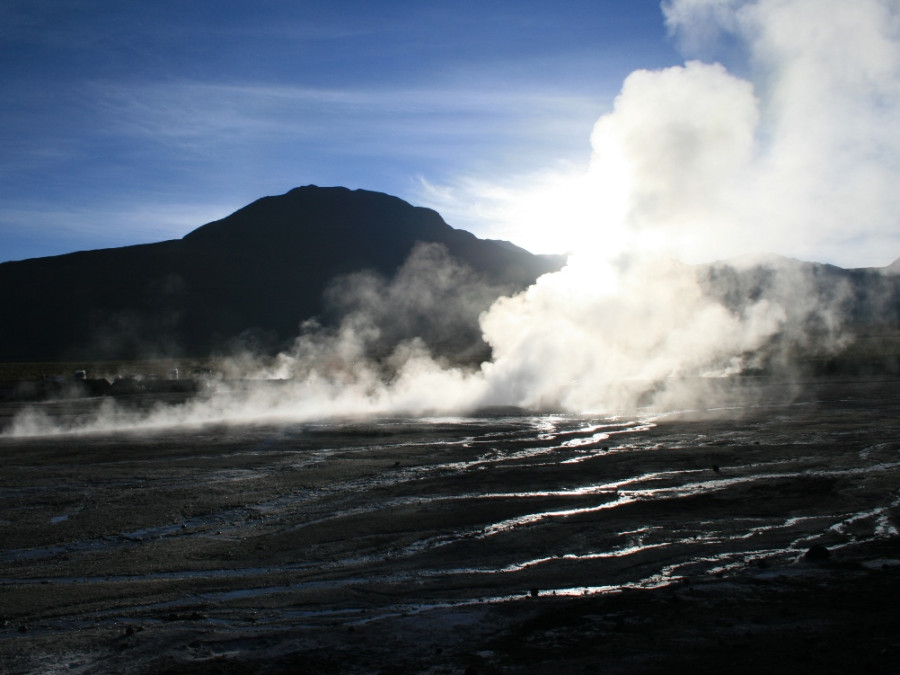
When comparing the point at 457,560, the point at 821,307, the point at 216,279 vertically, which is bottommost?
the point at 457,560

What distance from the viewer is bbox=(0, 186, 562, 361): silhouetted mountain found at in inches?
4818

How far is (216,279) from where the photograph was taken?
146m

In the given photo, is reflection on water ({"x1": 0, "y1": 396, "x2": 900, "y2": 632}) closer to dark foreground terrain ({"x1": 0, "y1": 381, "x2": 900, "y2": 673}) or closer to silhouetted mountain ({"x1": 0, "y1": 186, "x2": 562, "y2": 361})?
dark foreground terrain ({"x1": 0, "y1": 381, "x2": 900, "y2": 673})

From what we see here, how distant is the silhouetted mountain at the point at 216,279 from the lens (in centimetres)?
12238

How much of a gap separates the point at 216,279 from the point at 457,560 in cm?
14360

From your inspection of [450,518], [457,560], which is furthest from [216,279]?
[457,560]

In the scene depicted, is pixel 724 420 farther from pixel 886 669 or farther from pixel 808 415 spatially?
pixel 886 669

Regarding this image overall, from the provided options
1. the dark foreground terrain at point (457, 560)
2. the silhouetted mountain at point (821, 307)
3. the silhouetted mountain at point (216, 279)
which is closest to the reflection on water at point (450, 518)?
the dark foreground terrain at point (457, 560)

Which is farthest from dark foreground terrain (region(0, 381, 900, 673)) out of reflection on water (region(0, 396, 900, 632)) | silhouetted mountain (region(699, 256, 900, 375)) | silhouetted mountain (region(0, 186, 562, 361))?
silhouetted mountain (region(0, 186, 562, 361))

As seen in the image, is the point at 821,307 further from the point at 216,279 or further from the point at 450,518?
the point at 450,518

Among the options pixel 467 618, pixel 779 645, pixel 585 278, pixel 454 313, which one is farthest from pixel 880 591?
pixel 454 313

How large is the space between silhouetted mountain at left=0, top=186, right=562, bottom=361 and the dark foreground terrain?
100m

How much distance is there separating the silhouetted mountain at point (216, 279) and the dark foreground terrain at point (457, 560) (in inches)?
3952

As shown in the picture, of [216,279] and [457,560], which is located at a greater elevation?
[216,279]
